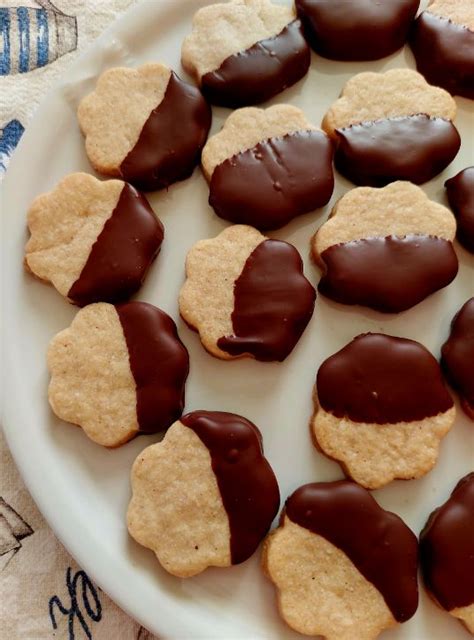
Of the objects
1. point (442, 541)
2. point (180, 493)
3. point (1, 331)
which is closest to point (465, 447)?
point (442, 541)

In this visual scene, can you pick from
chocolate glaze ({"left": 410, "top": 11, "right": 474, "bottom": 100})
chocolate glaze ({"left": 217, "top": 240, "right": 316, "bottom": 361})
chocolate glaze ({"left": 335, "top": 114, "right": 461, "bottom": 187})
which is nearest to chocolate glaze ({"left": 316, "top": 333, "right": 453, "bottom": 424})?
chocolate glaze ({"left": 217, "top": 240, "right": 316, "bottom": 361})

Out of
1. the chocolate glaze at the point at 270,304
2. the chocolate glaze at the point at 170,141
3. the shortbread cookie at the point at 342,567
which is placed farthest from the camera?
the chocolate glaze at the point at 170,141

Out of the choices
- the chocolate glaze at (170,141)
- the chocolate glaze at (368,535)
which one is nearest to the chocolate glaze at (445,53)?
the chocolate glaze at (170,141)

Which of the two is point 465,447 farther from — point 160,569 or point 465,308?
point 160,569

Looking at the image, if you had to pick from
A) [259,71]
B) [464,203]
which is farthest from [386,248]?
[259,71]

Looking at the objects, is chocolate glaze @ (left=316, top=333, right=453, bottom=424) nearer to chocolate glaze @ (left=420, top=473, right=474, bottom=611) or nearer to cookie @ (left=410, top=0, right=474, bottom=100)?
chocolate glaze @ (left=420, top=473, right=474, bottom=611)

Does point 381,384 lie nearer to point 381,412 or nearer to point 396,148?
point 381,412

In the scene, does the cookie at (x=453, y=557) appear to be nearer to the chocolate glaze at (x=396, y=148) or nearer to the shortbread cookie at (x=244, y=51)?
the chocolate glaze at (x=396, y=148)
